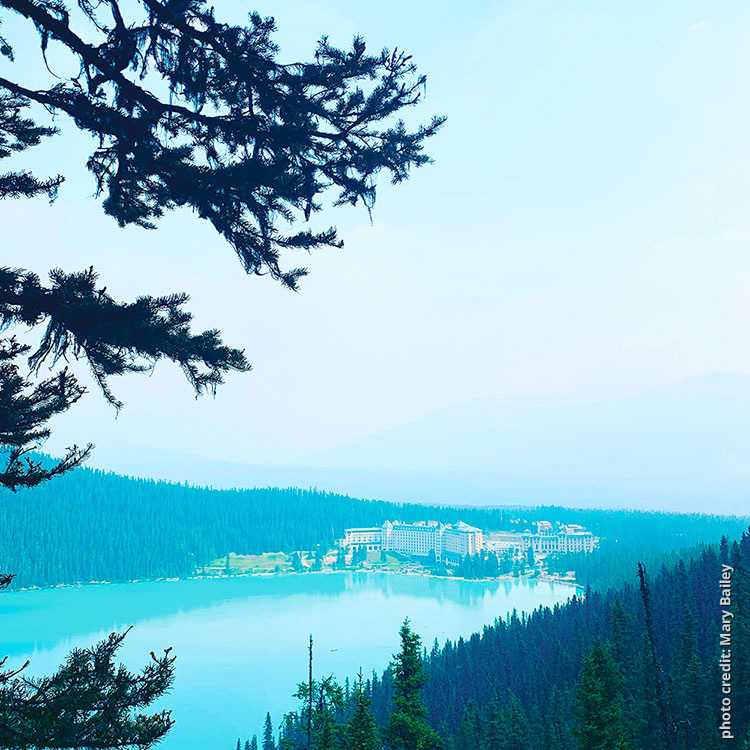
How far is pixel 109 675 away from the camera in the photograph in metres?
3.94

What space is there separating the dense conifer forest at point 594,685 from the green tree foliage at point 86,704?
29.0 feet

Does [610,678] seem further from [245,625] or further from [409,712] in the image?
[245,625]

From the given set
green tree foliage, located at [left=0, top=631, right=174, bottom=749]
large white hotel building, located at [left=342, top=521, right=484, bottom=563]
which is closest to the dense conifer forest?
green tree foliage, located at [left=0, top=631, right=174, bottom=749]

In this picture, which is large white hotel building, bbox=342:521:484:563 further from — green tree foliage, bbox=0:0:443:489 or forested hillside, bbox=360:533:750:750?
green tree foliage, bbox=0:0:443:489

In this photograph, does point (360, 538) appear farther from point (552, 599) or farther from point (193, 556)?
point (552, 599)

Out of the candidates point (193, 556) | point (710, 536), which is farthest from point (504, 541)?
point (193, 556)

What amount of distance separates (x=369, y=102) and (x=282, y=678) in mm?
49709

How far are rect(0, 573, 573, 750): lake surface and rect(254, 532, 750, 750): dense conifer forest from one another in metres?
8.24

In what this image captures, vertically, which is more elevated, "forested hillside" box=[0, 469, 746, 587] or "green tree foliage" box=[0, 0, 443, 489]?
"green tree foliage" box=[0, 0, 443, 489]

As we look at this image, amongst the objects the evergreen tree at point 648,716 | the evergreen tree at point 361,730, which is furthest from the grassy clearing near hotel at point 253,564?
the evergreen tree at point 361,730

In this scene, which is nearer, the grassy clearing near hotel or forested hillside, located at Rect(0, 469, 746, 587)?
forested hillside, located at Rect(0, 469, 746, 587)

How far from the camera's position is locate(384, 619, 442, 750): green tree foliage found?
39.3ft

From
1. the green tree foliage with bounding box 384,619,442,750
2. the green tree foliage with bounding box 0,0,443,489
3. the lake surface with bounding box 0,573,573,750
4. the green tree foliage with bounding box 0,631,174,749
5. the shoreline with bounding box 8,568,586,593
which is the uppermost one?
the green tree foliage with bounding box 0,0,443,489

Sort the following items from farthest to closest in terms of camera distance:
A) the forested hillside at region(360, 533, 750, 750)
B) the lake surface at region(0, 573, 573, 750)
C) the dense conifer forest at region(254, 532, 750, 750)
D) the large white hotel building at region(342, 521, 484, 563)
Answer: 1. the large white hotel building at region(342, 521, 484, 563)
2. the lake surface at region(0, 573, 573, 750)
3. the forested hillside at region(360, 533, 750, 750)
4. the dense conifer forest at region(254, 532, 750, 750)
